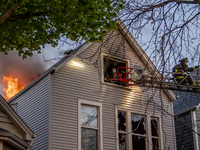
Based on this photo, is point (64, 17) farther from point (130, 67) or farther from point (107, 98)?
point (130, 67)

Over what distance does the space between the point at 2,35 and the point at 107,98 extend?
678cm

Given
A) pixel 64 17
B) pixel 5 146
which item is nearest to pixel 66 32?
pixel 64 17

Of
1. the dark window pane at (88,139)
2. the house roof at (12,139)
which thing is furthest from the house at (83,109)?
the house roof at (12,139)

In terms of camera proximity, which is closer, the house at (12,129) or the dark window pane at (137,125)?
the house at (12,129)

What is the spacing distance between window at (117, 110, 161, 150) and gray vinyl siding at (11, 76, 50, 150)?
3.64 m

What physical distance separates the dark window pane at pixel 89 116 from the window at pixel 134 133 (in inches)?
53.6

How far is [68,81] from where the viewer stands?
14742mm

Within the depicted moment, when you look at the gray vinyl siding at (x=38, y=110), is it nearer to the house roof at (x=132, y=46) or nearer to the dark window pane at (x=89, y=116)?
the house roof at (x=132, y=46)

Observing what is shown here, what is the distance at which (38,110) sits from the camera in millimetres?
14742

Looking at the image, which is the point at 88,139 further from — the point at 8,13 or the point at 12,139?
Answer: the point at 8,13

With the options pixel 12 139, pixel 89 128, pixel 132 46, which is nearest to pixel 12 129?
pixel 12 139

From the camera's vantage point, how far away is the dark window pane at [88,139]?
560 inches

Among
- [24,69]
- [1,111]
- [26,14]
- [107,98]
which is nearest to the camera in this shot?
[26,14]

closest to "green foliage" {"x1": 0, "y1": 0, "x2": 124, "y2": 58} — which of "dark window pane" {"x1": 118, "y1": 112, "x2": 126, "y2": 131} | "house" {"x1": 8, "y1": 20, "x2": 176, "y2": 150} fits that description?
"house" {"x1": 8, "y1": 20, "x2": 176, "y2": 150}
